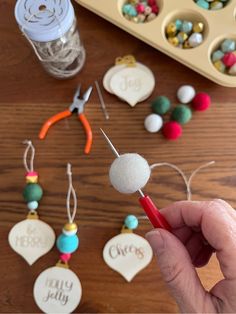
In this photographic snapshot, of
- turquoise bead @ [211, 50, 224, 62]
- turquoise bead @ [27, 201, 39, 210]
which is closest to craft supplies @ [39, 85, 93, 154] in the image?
turquoise bead @ [27, 201, 39, 210]

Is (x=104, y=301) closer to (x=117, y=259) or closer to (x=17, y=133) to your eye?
(x=117, y=259)

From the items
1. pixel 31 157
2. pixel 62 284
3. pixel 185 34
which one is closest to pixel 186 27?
pixel 185 34

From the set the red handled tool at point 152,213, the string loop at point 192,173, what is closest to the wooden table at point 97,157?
the string loop at point 192,173

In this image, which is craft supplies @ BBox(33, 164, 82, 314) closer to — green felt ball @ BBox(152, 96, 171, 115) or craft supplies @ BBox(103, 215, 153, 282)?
craft supplies @ BBox(103, 215, 153, 282)

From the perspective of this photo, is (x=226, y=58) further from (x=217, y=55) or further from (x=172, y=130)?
(x=172, y=130)

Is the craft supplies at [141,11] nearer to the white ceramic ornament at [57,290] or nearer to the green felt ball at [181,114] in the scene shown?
the green felt ball at [181,114]

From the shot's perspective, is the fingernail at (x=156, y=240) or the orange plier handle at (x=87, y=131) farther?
the orange plier handle at (x=87, y=131)
